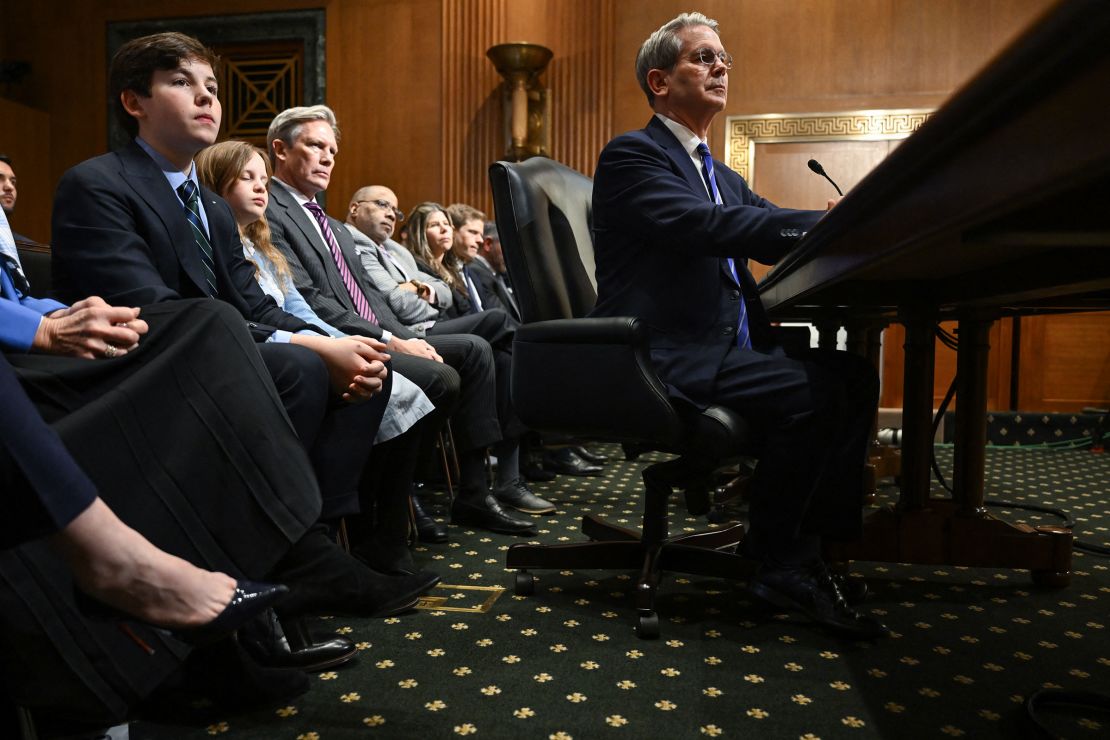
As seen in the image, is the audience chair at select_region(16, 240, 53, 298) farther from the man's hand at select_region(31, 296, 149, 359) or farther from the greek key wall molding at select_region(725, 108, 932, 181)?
the greek key wall molding at select_region(725, 108, 932, 181)

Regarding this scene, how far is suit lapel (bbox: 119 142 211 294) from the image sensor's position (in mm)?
1549

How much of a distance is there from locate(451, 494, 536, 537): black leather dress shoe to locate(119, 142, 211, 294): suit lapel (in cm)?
116

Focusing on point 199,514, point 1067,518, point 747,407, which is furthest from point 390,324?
point 1067,518

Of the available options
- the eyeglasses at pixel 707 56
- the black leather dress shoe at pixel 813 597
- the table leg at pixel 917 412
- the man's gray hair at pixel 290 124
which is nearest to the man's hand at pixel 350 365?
the black leather dress shoe at pixel 813 597

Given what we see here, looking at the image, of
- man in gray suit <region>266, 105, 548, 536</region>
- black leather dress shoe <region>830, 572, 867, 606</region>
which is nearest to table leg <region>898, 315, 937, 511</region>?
black leather dress shoe <region>830, 572, 867, 606</region>

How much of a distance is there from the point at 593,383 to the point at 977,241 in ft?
2.48

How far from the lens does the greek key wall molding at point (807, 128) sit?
18.6 ft

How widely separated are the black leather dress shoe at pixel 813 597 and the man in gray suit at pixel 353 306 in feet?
2.99

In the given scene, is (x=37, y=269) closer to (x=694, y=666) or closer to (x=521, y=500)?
(x=521, y=500)

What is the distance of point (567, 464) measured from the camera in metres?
3.62

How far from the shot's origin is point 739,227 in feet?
5.24

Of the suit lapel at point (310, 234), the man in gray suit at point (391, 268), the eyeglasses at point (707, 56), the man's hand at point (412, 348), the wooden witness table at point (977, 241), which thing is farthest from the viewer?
the man in gray suit at point (391, 268)

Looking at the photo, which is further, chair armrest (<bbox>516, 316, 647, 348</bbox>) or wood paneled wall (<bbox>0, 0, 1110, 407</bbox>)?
wood paneled wall (<bbox>0, 0, 1110, 407</bbox>)

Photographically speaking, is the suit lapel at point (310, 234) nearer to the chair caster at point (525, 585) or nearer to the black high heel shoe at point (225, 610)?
the chair caster at point (525, 585)
